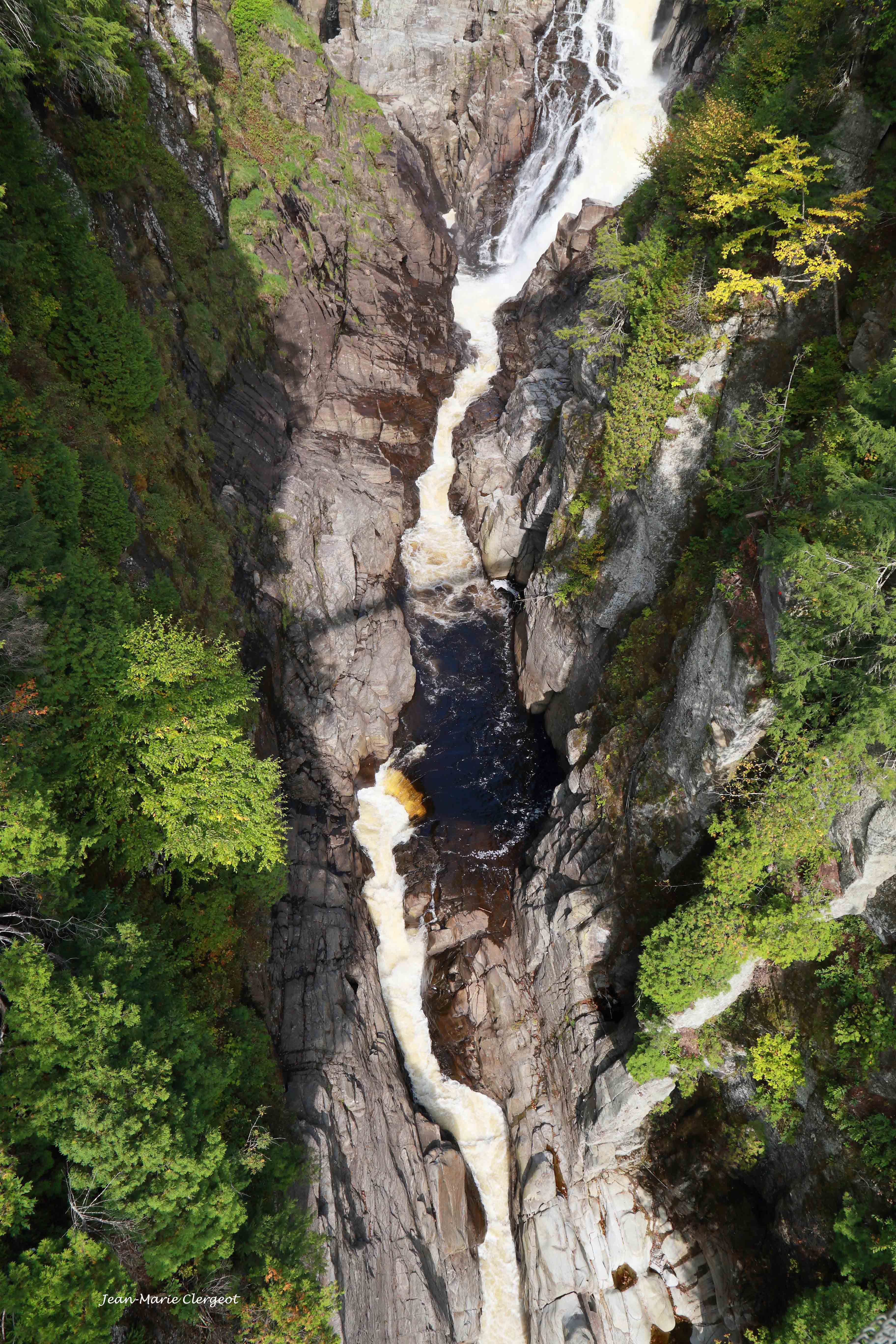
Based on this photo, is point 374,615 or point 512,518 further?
point 512,518

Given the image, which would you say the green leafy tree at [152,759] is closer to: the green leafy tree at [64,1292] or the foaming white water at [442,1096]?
the green leafy tree at [64,1292]

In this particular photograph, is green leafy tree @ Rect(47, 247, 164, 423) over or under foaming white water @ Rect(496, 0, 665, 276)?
under

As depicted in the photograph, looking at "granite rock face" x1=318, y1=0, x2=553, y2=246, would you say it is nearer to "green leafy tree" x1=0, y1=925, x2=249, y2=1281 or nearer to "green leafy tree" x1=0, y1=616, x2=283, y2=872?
"green leafy tree" x1=0, y1=616, x2=283, y2=872

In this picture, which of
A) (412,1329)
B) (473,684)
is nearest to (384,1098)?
(412,1329)

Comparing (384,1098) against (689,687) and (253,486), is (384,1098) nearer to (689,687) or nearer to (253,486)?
(689,687)

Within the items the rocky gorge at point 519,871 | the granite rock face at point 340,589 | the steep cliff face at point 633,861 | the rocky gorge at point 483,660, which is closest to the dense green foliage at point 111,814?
the rocky gorge at point 483,660

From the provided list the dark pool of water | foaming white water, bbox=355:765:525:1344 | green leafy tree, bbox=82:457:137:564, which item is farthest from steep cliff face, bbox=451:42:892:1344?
green leafy tree, bbox=82:457:137:564
